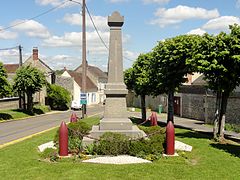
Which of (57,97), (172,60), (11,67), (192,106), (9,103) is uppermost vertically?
(11,67)

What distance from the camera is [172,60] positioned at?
18.5m

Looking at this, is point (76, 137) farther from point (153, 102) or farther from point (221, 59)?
point (153, 102)

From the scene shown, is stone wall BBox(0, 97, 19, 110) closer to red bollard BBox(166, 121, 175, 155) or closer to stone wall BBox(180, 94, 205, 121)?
stone wall BBox(180, 94, 205, 121)

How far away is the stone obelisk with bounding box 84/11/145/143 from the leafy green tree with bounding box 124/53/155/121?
9641 millimetres

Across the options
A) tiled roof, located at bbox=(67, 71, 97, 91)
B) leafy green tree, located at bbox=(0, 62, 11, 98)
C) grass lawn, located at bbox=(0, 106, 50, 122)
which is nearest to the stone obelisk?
leafy green tree, located at bbox=(0, 62, 11, 98)

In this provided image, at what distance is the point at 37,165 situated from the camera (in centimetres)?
938

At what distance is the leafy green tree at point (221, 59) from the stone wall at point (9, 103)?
27810 mm

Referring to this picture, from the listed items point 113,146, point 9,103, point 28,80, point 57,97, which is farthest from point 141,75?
point 57,97

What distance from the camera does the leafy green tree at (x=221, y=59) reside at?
13.5m

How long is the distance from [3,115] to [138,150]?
2393 cm

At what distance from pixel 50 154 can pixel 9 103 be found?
29.0m

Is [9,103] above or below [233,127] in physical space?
above

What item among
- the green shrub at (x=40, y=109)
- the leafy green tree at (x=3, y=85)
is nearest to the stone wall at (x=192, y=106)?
the leafy green tree at (x=3, y=85)

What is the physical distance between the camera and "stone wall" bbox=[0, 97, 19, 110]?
36.7 meters
